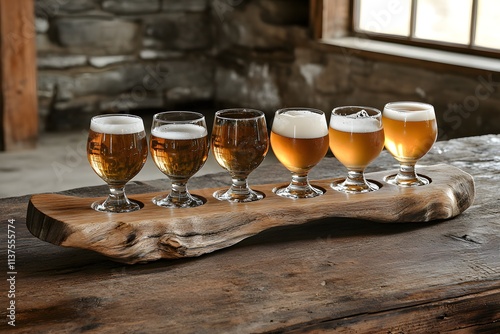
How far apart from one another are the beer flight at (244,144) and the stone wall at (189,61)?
7.07ft

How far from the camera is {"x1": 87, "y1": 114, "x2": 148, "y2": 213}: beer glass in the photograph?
1.10 m

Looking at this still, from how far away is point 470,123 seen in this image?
3.03 meters

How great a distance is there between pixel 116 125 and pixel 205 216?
187 mm

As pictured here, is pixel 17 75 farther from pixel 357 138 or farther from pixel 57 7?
pixel 357 138

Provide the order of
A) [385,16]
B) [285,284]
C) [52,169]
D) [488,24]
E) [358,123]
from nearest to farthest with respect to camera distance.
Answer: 1. [285,284]
2. [358,123]
3. [488,24]
4. [385,16]
5. [52,169]

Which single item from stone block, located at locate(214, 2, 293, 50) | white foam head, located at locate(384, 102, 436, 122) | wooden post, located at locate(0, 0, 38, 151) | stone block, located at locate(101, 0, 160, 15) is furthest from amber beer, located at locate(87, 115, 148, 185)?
stone block, located at locate(101, 0, 160, 15)

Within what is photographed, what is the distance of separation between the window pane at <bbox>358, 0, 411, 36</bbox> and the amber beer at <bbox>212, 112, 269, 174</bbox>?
240 cm

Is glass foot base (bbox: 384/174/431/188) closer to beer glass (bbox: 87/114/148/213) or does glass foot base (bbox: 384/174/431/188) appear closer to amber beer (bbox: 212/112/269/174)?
amber beer (bbox: 212/112/269/174)

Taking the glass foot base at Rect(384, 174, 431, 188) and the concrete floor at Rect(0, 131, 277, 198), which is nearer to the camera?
→ the glass foot base at Rect(384, 174, 431, 188)

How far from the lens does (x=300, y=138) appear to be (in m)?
1.19

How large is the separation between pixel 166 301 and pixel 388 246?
0.38 meters

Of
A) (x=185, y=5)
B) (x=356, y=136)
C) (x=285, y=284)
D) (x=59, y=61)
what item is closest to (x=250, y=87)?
(x=185, y=5)

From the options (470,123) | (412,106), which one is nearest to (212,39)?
(470,123)

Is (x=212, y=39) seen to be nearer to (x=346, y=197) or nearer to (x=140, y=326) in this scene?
(x=346, y=197)
